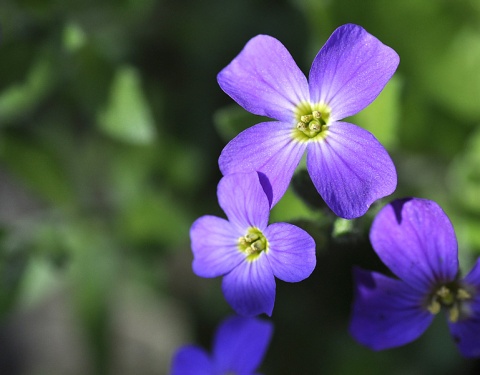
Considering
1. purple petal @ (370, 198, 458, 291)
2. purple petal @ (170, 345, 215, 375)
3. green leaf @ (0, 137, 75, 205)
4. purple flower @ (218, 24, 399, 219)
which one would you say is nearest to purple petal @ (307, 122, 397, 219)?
purple flower @ (218, 24, 399, 219)

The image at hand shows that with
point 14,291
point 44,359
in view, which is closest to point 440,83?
point 14,291

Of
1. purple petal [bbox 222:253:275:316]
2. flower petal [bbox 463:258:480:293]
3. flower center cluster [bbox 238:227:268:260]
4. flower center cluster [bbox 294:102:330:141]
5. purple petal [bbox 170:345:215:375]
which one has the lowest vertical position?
purple petal [bbox 170:345:215:375]

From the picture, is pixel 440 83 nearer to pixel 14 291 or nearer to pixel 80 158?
pixel 80 158

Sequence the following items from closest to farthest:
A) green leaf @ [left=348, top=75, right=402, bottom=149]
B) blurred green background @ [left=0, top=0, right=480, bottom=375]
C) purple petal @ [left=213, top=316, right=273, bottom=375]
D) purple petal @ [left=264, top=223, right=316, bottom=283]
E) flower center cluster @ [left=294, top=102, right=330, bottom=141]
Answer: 1. purple petal @ [left=264, top=223, right=316, bottom=283]
2. flower center cluster @ [left=294, top=102, right=330, bottom=141]
3. purple petal @ [left=213, top=316, right=273, bottom=375]
4. green leaf @ [left=348, top=75, right=402, bottom=149]
5. blurred green background @ [left=0, top=0, right=480, bottom=375]

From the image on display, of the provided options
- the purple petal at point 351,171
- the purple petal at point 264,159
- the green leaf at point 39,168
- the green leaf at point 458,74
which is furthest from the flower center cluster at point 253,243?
the green leaf at point 39,168

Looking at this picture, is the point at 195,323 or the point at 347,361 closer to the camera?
the point at 347,361

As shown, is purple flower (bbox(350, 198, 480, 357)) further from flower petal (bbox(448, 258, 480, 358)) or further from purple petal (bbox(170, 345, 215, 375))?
purple petal (bbox(170, 345, 215, 375))
